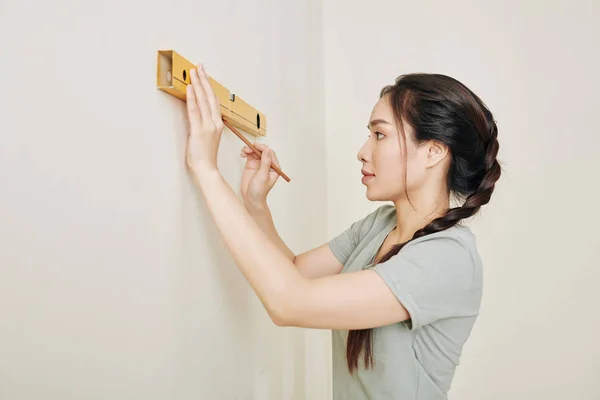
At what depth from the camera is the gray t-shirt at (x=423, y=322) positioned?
80cm

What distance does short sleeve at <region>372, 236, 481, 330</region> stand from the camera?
784 millimetres

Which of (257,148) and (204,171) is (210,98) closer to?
(204,171)

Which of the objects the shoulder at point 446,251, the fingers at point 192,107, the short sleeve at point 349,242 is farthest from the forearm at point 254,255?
the short sleeve at point 349,242

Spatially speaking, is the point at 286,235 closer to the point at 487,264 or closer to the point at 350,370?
the point at 350,370

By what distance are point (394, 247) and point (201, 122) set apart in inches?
18.6

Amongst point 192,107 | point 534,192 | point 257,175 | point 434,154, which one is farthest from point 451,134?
point 534,192

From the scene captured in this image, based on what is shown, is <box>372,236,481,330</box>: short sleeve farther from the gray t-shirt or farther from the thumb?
the thumb

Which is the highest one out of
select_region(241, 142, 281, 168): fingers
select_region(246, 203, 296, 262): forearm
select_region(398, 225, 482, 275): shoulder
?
select_region(241, 142, 281, 168): fingers

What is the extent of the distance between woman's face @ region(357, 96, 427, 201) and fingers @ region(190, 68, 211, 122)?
41 centimetres

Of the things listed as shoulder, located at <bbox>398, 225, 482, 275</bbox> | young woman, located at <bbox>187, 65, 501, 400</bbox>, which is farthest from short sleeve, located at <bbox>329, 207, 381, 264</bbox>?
shoulder, located at <bbox>398, 225, 482, 275</bbox>

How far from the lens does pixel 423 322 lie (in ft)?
2.65

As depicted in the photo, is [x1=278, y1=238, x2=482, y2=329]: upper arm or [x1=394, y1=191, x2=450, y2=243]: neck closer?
[x1=278, y1=238, x2=482, y2=329]: upper arm

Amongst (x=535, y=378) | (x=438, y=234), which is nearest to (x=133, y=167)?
(x=438, y=234)

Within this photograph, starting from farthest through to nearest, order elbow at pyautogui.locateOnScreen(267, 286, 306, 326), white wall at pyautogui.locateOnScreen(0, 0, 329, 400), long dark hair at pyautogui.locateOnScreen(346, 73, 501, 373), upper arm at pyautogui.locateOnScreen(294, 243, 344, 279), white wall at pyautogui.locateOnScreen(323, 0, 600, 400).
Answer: white wall at pyautogui.locateOnScreen(323, 0, 600, 400)
upper arm at pyautogui.locateOnScreen(294, 243, 344, 279)
long dark hair at pyautogui.locateOnScreen(346, 73, 501, 373)
elbow at pyautogui.locateOnScreen(267, 286, 306, 326)
white wall at pyautogui.locateOnScreen(0, 0, 329, 400)
